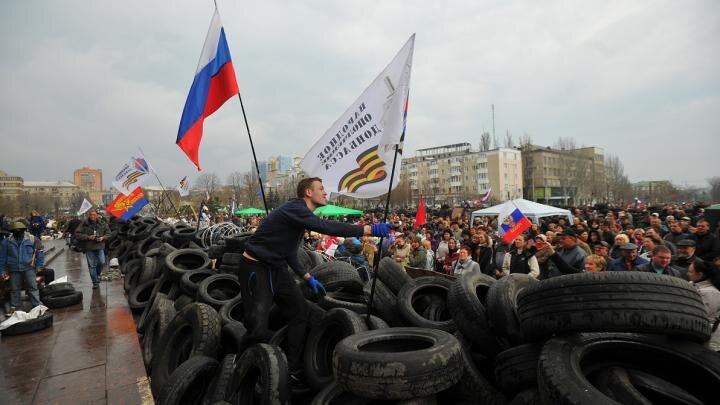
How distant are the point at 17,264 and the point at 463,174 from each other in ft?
370

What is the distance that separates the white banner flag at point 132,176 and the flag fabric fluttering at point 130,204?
18 centimetres

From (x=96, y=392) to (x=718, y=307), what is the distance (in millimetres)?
6677

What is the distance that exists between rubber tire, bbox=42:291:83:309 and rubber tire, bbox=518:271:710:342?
9.14 metres

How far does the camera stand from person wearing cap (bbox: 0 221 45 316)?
824 cm

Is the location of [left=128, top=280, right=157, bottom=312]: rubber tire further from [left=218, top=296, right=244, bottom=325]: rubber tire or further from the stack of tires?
[left=218, top=296, right=244, bottom=325]: rubber tire

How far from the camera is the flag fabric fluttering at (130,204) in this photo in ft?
46.5

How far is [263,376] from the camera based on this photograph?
3600 mm

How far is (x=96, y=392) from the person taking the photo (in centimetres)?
452

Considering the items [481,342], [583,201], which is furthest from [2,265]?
[583,201]

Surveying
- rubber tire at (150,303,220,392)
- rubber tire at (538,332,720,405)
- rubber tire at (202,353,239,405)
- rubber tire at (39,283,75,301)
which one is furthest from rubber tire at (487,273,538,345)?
rubber tire at (39,283,75,301)

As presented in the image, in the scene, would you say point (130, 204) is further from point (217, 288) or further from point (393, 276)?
point (393, 276)

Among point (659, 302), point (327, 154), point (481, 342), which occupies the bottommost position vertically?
point (481, 342)

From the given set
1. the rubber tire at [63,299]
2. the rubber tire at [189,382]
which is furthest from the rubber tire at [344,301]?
the rubber tire at [63,299]

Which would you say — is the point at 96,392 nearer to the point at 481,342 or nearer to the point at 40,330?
the point at 40,330
